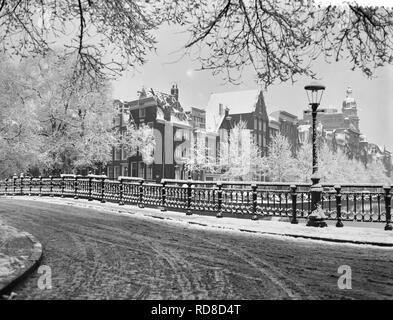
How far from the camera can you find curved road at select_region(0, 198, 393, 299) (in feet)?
18.5

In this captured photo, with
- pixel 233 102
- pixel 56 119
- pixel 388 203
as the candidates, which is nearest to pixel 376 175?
pixel 233 102

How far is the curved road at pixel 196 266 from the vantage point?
5.65 metres

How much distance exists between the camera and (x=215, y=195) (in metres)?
19.1

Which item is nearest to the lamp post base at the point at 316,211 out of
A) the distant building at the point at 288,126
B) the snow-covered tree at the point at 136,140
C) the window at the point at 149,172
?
the snow-covered tree at the point at 136,140

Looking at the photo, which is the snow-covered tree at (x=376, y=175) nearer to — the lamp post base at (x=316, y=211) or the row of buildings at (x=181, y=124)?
the row of buildings at (x=181, y=124)

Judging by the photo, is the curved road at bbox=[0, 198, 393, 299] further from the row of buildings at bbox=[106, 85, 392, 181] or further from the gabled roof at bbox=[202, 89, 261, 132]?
the gabled roof at bbox=[202, 89, 261, 132]

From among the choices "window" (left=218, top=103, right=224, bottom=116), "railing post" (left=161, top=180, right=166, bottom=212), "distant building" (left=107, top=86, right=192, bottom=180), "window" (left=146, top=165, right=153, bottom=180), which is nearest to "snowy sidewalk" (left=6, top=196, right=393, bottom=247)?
"railing post" (left=161, top=180, right=166, bottom=212)

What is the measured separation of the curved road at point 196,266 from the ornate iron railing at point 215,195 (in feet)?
12.3

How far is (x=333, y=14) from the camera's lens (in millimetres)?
7758

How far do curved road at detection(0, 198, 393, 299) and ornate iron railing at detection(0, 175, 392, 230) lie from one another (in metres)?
3.73
